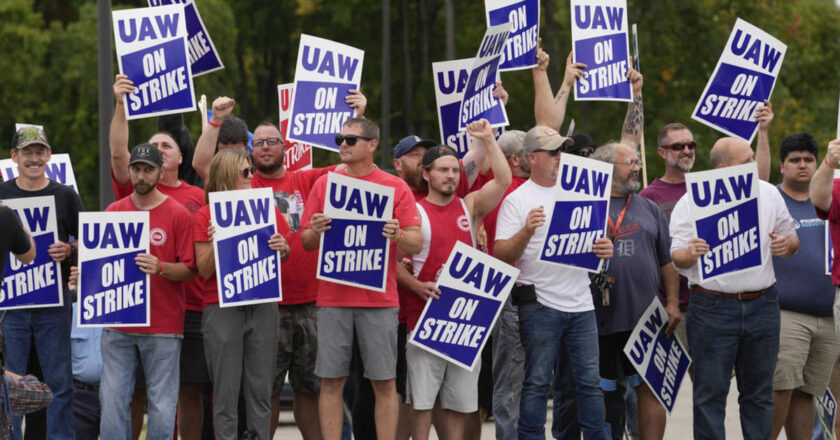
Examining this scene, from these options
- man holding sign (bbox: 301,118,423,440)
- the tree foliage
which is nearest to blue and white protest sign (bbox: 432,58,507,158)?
man holding sign (bbox: 301,118,423,440)

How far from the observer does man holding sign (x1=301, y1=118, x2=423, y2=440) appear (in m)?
8.50

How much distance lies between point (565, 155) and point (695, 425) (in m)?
2.00

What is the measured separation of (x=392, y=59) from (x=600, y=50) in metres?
21.9

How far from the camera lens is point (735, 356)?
343 inches

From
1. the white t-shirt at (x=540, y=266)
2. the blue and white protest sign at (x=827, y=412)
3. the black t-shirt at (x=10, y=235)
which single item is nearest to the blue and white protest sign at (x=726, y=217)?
the white t-shirt at (x=540, y=266)

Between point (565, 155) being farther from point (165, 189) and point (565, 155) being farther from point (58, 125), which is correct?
point (58, 125)

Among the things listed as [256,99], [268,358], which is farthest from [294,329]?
[256,99]

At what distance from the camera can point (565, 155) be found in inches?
337

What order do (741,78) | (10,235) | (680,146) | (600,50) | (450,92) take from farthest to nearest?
(450,92)
(600,50)
(741,78)
(680,146)
(10,235)

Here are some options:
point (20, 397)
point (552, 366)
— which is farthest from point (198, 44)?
point (552, 366)

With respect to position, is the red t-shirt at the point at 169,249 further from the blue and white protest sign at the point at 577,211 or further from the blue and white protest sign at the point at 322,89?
the blue and white protest sign at the point at 577,211

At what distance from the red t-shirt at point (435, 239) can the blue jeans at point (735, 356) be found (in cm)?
166

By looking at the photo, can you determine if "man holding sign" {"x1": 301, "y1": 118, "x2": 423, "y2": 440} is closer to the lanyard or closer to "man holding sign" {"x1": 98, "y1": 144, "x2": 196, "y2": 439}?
"man holding sign" {"x1": 98, "y1": 144, "x2": 196, "y2": 439}

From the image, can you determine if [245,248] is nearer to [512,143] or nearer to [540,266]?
[540,266]
